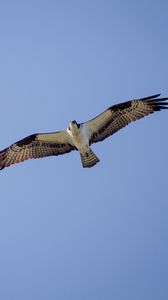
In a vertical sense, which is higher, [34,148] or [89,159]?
[34,148]

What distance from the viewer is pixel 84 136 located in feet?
67.8

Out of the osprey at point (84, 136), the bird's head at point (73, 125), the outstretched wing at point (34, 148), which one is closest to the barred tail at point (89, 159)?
the osprey at point (84, 136)

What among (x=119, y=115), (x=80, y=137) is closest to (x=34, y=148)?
(x=80, y=137)

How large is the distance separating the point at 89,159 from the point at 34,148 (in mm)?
1588

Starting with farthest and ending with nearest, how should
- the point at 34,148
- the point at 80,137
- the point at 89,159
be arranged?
the point at 34,148 < the point at 89,159 < the point at 80,137

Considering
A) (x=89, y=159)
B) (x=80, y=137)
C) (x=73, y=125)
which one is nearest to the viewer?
(x=73, y=125)

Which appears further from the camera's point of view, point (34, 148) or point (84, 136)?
point (34, 148)

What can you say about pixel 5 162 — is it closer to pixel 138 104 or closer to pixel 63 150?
pixel 63 150

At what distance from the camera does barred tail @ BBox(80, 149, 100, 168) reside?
20.6 m

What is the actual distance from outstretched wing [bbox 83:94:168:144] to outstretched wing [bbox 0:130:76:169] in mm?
752

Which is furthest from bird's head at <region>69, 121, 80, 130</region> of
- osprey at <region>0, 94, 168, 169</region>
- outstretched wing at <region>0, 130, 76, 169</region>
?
outstretched wing at <region>0, 130, 76, 169</region>

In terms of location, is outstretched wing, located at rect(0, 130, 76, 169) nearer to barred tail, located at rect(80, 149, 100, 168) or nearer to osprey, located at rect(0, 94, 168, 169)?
osprey, located at rect(0, 94, 168, 169)

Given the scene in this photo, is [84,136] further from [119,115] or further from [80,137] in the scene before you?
[119,115]

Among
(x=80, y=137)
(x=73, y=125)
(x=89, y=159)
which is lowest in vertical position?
(x=89, y=159)
